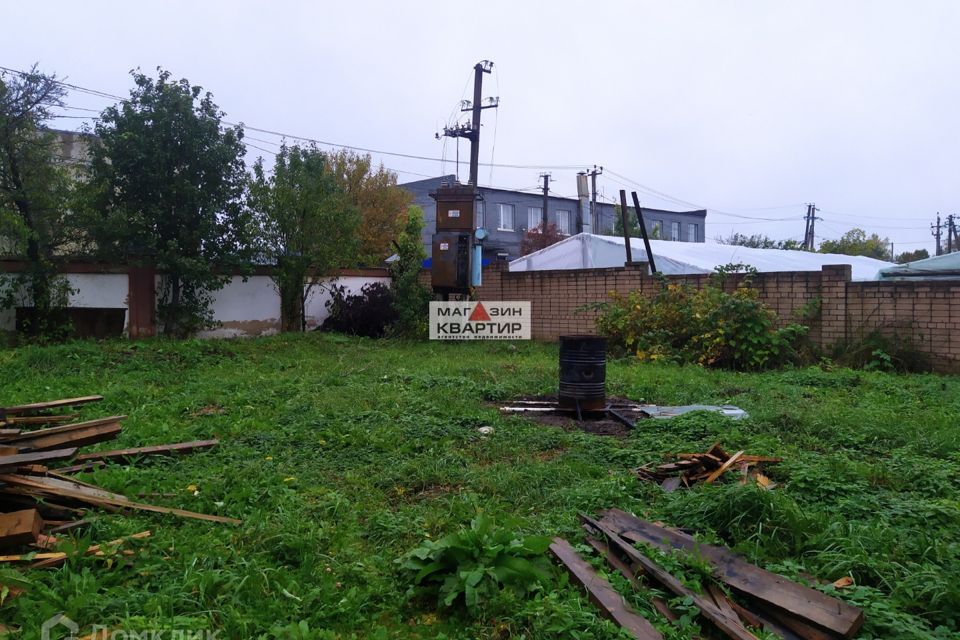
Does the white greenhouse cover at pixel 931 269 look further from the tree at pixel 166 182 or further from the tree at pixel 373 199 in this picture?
the tree at pixel 373 199

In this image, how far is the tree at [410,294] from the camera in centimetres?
1409

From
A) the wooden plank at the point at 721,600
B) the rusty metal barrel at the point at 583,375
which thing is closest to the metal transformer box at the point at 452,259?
the rusty metal barrel at the point at 583,375

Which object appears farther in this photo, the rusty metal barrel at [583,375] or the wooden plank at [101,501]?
the rusty metal barrel at [583,375]

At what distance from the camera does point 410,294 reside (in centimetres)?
1412

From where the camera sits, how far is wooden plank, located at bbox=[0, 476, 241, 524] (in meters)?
3.56

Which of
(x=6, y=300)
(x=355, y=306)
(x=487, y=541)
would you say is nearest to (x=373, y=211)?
(x=355, y=306)

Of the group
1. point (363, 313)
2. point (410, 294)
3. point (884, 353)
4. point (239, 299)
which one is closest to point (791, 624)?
point (884, 353)

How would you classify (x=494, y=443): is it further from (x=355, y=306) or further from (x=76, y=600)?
(x=355, y=306)

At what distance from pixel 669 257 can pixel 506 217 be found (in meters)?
16.3

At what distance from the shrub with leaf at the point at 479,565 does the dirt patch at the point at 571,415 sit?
302 cm

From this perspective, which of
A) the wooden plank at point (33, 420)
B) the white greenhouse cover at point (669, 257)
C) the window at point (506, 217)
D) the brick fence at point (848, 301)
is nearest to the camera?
the wooden plank at point (33, 420)

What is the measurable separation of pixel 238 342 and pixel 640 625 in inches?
430

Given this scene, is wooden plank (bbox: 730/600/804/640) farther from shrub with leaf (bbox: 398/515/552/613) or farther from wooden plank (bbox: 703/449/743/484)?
wooden plank (bbox: 703/449/743/484)

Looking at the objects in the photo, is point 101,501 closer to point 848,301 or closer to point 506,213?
point 848,301
